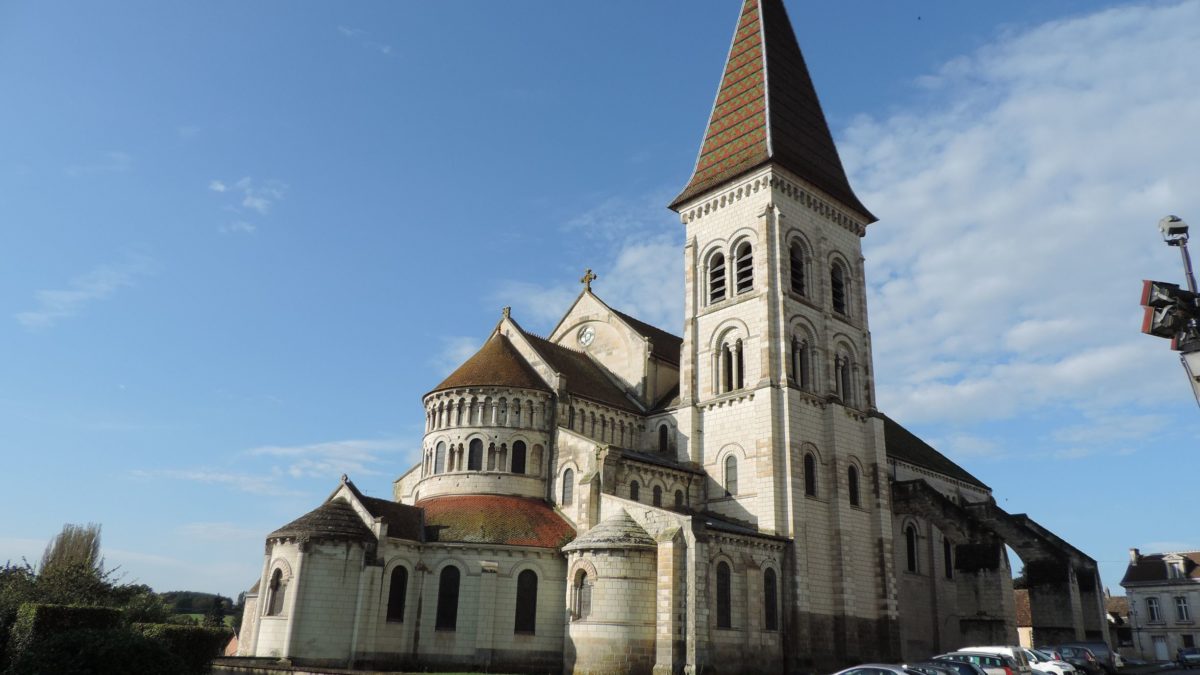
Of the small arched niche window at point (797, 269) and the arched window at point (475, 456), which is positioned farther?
the small arched niche window at point (797, 269)

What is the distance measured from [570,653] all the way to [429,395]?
13.5 metres

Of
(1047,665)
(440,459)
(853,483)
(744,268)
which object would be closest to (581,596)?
(440,459)

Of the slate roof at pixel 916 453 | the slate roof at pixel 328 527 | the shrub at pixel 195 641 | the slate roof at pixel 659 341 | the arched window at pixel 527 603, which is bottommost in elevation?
the shrub at pixel 195 641

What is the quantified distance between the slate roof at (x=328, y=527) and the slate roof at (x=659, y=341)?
16.9 meters

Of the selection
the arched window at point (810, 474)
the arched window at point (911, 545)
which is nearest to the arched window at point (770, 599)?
the arched window at point (810, 474)

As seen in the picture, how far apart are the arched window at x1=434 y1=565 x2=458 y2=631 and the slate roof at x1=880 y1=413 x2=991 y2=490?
81.1 feet

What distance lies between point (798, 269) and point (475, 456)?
1721 centimetres

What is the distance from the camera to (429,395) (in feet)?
125

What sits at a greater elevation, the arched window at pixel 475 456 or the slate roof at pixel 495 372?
the slate roof at pixel 495 372

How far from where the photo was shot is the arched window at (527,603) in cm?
3111

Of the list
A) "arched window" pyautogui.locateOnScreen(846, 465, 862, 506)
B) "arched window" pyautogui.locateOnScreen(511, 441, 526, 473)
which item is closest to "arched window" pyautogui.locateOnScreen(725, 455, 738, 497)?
"arched window" pyautogui.locateOnScreen(846, 465, 862, 506)

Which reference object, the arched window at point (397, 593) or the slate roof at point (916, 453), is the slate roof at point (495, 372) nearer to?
the arched window at point (397, 593)

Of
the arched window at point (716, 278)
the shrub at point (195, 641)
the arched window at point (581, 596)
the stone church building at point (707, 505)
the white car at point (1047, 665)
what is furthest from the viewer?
the arched window at point (716, 278)

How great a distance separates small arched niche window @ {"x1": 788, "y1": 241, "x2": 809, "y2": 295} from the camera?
3944 centimetres
